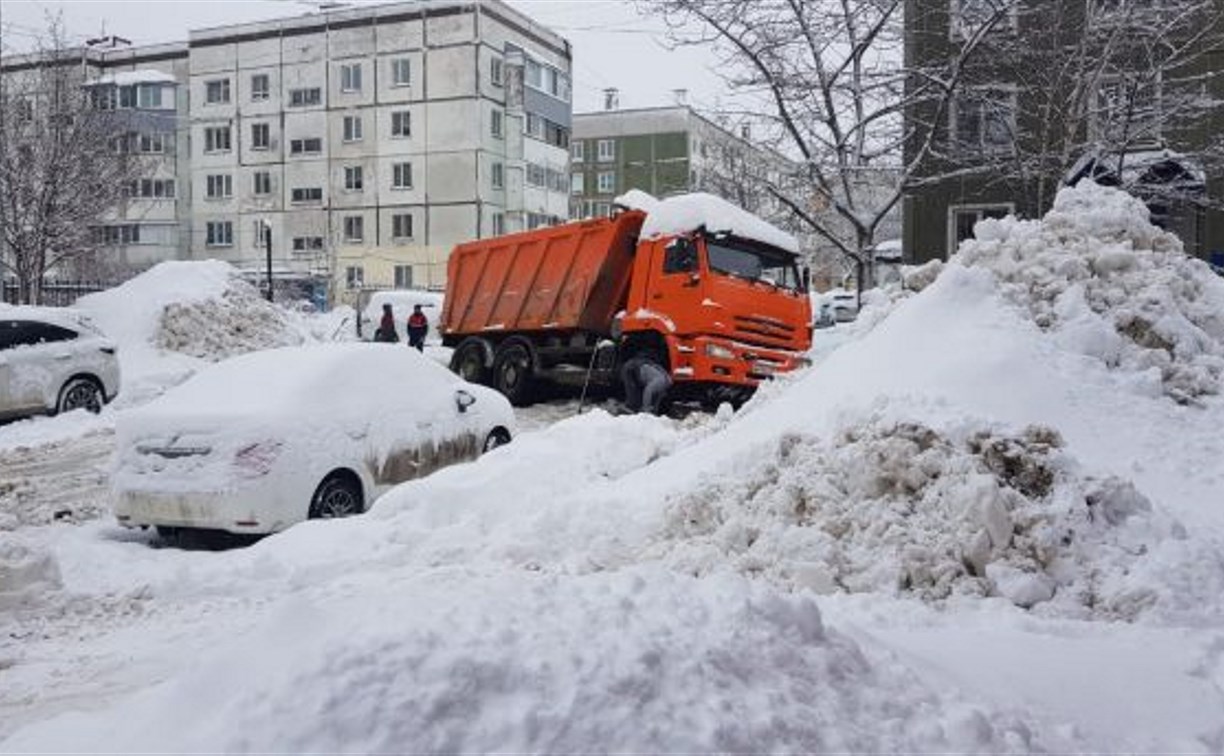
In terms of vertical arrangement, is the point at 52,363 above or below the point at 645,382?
above

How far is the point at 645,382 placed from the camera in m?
15.9

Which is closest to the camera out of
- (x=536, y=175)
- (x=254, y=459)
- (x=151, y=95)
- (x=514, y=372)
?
(x=254, y=459)

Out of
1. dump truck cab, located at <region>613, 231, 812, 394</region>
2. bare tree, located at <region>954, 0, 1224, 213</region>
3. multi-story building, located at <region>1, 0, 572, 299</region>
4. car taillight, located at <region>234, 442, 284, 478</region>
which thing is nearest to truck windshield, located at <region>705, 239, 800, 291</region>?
dump truck cab, located at <region>613, 231, 812, 394</region>

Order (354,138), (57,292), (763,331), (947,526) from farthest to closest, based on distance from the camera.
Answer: (354,138), (57,292), (763,331), (947,526)

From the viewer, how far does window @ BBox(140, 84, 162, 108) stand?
61.1 meters

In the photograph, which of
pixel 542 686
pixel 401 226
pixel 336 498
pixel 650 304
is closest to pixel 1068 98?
pixel 650 304

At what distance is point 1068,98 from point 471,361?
433 inches

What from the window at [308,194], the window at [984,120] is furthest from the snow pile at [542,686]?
the window at [308,194]

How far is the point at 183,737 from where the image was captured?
338cm

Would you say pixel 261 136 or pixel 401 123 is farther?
pixel 261 136

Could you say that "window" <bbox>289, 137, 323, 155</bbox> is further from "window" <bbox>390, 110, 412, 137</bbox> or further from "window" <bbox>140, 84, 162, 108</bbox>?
"window" <bbox>140, 84, 162, 108</bbox>

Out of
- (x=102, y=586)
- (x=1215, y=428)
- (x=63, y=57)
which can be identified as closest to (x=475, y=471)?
(x=102, y=586)

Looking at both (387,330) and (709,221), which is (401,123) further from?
(709,221)

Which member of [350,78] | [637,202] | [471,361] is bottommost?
[471,361]
